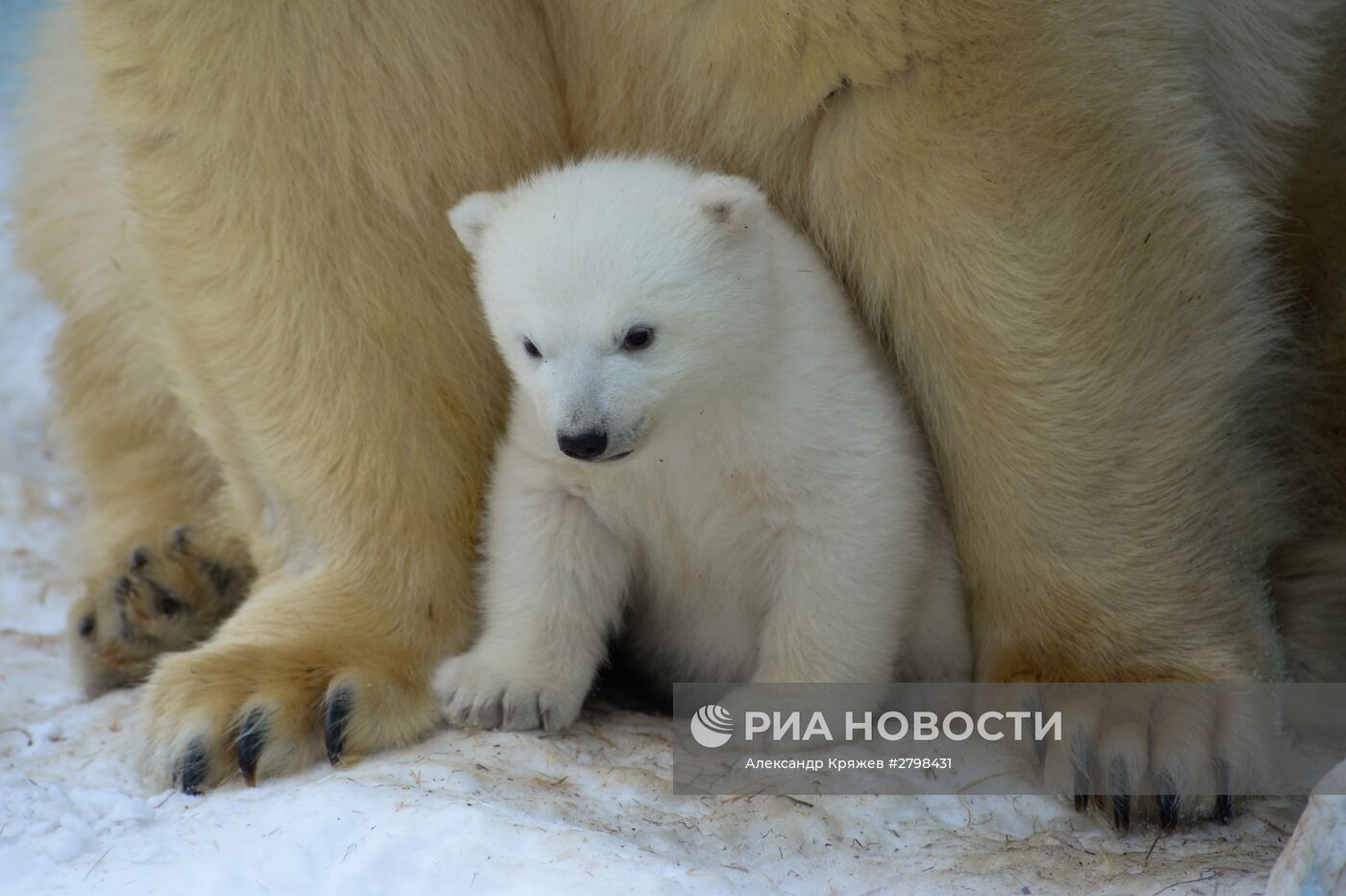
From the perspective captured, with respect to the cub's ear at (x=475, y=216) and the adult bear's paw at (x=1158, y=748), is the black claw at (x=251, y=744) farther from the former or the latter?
the adult bear's paw at (x=1158, y=748)

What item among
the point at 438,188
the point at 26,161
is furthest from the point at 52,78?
the point at 438,188

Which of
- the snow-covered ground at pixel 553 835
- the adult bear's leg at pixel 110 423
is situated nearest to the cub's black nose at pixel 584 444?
the snow-covered ground at pixel 553 835

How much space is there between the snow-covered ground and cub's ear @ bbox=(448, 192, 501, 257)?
0.77 m

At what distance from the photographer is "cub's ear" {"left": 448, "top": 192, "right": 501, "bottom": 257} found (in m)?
2.33

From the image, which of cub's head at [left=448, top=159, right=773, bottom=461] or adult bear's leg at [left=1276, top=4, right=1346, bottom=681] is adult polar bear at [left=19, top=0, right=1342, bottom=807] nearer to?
adult bear's leg at [left=1276, top=4, right=1346, bottom=681]

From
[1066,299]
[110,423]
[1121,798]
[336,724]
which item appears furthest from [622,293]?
[110,423]

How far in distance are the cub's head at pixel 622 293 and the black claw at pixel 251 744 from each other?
0.71 metres

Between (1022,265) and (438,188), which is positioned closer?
(1022,265)

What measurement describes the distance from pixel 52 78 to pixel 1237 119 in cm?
273

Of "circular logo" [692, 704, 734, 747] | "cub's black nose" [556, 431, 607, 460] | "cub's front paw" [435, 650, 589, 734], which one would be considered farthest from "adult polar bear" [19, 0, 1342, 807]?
"cub's black nose" [556, 431, 607, 460]

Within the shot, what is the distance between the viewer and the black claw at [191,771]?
244 cm

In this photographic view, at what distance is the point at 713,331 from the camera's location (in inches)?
86.3

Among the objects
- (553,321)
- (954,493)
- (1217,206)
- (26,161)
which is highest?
(26,161)

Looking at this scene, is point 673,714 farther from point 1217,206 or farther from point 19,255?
point 19,255
